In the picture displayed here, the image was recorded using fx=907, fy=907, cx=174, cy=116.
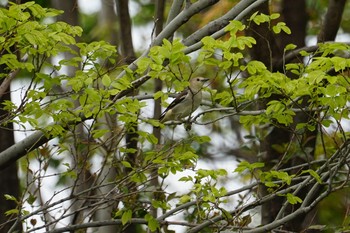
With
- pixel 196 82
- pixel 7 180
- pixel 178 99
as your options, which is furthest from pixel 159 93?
pixel 7 180

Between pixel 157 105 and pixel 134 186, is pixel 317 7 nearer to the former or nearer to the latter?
pixel 157 105

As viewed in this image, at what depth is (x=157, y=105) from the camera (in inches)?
374

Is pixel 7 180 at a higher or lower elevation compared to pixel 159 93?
higher

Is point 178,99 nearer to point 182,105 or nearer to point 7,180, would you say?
point 182,105

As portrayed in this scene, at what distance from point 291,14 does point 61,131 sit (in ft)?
15.5

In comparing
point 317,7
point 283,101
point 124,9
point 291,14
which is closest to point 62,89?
point 124,9

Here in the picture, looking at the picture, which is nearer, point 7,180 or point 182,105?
point 182,105

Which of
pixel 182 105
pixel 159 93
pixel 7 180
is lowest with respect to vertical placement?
pixel 159 93

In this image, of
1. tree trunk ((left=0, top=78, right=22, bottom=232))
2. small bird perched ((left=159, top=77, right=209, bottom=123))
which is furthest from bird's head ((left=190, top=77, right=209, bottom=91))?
tree trunk ((left=0, top=78, right=22, bottom=232))

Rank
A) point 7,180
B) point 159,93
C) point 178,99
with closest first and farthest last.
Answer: point 159,93 < point 178,99 < point 7,180

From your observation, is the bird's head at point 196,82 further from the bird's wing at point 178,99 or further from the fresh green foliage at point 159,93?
the fresh green foliage at point 159,93

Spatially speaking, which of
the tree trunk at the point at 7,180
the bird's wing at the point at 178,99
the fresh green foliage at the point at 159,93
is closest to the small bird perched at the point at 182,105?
the bird's wing at the point at 178,99

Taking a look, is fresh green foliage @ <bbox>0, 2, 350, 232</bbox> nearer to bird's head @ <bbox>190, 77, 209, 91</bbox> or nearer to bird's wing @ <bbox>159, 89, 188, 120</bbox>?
bird's wing @ <bbox>159, 89, 188, 120</bbox>

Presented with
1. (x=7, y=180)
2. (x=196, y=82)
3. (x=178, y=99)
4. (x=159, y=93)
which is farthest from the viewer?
(x=7, y=180)
